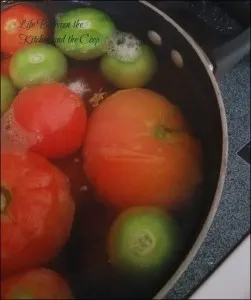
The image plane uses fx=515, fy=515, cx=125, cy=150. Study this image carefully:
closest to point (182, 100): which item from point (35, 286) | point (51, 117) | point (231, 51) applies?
point (231, 51)

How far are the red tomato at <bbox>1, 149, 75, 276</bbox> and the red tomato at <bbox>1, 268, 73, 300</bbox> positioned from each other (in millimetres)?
10

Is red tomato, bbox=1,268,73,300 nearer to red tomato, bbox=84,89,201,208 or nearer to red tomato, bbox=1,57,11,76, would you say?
red tomato, bbox=84,89,201,208

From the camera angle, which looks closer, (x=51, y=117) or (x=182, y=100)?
(x=51, y=117)

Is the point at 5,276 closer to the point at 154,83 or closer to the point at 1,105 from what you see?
the point at 1,105

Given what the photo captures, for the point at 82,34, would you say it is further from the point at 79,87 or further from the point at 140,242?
the point at 140,242

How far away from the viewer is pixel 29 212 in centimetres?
51

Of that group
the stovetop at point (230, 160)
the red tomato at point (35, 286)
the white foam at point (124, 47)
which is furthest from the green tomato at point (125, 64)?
the red tomato at point (35, 286)

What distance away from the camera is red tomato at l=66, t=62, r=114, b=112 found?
0.61m

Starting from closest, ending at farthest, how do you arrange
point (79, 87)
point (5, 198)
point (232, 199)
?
point (5, 198) < point (79, 87) < point (232, 199)

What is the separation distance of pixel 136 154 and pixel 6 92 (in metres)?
0.16

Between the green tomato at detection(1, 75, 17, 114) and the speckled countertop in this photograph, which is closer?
the green tomato at detection(1, 75, 17, 114)

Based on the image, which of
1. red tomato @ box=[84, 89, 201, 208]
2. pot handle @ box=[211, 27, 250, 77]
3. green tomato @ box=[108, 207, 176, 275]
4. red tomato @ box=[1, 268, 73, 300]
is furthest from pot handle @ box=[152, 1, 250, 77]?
red tomato @ box=[1, 268, 73, 300]

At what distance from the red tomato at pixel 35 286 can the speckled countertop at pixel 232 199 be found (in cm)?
19

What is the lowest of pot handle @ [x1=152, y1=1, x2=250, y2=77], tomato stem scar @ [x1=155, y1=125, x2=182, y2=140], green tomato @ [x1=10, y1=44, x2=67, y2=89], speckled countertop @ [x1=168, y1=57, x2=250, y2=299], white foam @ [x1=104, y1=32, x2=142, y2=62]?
speckled countertop @ [x1=168, y1=57, x2=250, y2=299]
